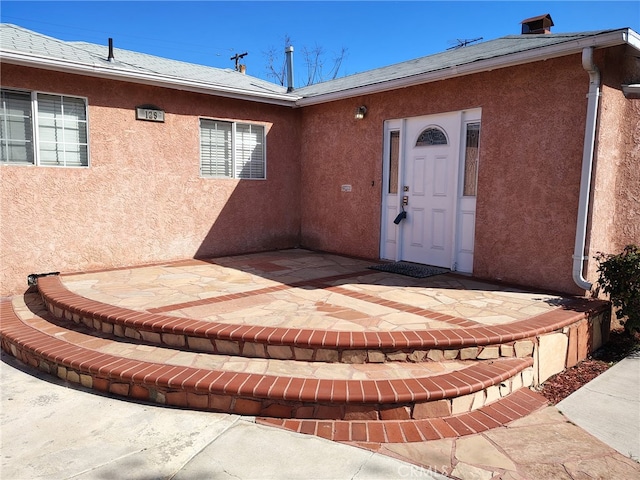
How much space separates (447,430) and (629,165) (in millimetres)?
4706

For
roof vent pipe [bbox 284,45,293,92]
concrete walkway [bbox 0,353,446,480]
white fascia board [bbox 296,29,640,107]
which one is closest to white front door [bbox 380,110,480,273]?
white fascia board [bbox 296,29,640,107]

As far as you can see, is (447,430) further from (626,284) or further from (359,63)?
(359,63)

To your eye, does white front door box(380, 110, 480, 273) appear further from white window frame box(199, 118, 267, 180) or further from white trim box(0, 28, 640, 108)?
white window frame box(199, 118, 267, 180)

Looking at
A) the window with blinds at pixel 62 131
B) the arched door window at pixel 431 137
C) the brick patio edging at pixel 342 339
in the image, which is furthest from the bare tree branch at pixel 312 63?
the brick patio edging at pixel 342 339

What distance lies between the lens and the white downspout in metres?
4.88

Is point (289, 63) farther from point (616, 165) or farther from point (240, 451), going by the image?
point (240, 451)

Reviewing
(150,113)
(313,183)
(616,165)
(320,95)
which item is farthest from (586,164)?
(150,113)

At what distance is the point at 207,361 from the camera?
378 centimetres

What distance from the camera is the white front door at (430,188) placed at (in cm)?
674

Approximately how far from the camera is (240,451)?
2779 mm

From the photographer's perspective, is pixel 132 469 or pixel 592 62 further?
pixel 592 62

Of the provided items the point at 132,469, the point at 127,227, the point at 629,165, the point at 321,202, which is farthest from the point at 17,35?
the point at 629,165

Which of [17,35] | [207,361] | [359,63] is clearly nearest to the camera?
[207,361]

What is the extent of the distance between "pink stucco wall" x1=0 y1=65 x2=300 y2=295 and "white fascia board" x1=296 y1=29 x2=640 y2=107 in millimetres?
2351
